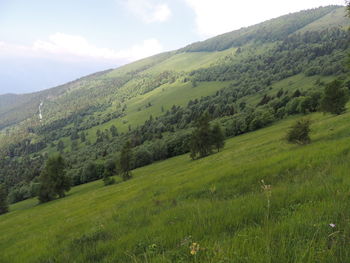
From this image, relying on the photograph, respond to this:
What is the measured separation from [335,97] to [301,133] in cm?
3491

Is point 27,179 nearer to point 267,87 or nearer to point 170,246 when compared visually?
point 170,246

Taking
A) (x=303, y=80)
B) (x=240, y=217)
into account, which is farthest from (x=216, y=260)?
(x=303, y=80)

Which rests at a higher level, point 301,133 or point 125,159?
point 301,133

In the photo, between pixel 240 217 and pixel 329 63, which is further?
pixel 329 63

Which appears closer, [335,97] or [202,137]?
[335,97]

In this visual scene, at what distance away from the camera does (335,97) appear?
44.9 m

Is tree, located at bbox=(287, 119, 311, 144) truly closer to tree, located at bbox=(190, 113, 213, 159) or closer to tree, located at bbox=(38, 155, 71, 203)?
tree, located at bbox=(190, 113, 213, 159)

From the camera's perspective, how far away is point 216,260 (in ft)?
8.71

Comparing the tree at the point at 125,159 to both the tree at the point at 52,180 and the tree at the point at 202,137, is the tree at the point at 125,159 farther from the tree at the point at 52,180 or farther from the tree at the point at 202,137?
the tree at the point at 202,137

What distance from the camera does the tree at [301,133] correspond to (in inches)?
764

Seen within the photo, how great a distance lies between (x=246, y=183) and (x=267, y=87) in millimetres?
182122

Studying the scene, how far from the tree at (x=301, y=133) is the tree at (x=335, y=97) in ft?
109

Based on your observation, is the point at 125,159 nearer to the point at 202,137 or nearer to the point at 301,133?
the point at 202,137

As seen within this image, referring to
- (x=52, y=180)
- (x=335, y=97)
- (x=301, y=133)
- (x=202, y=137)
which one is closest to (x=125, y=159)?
(x=52, y=180)
